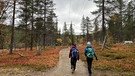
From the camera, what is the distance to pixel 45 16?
4434 centimetres

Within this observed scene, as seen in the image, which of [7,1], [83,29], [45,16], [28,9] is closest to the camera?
[7,1]

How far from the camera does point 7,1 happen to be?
1953cm

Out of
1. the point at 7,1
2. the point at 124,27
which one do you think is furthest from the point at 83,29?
the point at 7,1

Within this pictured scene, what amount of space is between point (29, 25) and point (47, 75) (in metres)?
28.2

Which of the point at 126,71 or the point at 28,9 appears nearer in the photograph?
the point at 126,71

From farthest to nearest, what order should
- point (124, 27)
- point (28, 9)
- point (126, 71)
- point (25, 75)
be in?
point (124, 27), point (28, 9), point (126, 71), point (25, 75)

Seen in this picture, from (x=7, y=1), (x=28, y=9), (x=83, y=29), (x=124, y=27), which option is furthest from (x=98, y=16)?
(x=83, y=29)

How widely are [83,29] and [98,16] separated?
58.5 m

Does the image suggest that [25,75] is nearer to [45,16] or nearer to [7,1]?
[7,1]

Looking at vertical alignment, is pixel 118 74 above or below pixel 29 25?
below

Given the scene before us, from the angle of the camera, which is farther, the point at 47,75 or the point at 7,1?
the point at 7,1

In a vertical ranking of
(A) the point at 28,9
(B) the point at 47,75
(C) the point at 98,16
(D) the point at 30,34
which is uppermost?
(A) the point at 28,9

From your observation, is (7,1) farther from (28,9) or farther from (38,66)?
(28,9)

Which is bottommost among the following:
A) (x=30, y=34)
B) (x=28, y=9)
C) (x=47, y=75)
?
(x=47, y=75)
